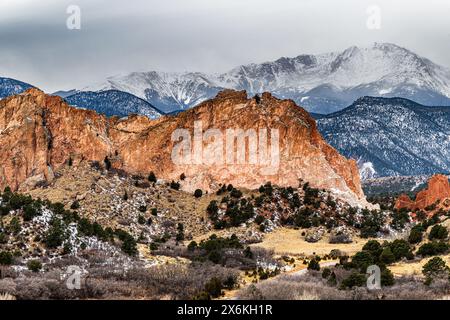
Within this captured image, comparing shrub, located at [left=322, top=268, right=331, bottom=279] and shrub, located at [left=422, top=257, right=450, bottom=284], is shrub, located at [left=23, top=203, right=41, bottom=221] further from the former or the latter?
shrub, located at [left=422, top=257, right=450, bottom=284]

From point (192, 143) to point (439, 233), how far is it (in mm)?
40771

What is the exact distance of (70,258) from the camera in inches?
1674

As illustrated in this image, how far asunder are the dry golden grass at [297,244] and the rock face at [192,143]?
11822 mm

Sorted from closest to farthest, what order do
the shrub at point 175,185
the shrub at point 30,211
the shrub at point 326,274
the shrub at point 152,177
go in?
the shrub at point 326,274 < the shrub at point 30,211 < the shrub at point 175,185 < the shrub at point 152,177

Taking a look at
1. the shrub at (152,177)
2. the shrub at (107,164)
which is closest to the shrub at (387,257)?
the shrub at (152,177)

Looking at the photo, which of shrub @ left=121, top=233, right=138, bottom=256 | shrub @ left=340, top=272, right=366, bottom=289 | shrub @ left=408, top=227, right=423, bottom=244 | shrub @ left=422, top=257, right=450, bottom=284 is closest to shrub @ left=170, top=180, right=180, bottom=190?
shrub @ left=121, top=233, right=138, bottom=256

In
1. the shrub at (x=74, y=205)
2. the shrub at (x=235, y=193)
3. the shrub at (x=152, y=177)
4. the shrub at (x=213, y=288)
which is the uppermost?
the shrub at (x=152, y=177)

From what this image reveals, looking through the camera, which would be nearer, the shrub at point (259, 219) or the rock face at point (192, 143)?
the shrub at point (259, 219)

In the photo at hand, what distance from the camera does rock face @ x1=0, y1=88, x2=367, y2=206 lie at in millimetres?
84562

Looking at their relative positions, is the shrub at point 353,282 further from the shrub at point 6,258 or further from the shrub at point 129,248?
the shrub at point 129,248

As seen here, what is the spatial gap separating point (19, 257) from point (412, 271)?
27017 millimetres

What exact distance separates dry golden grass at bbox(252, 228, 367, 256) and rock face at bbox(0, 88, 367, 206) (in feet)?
38.8

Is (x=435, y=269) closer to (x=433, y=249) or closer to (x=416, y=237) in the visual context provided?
(x=433, y=249)

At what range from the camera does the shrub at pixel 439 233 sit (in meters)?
57.3
